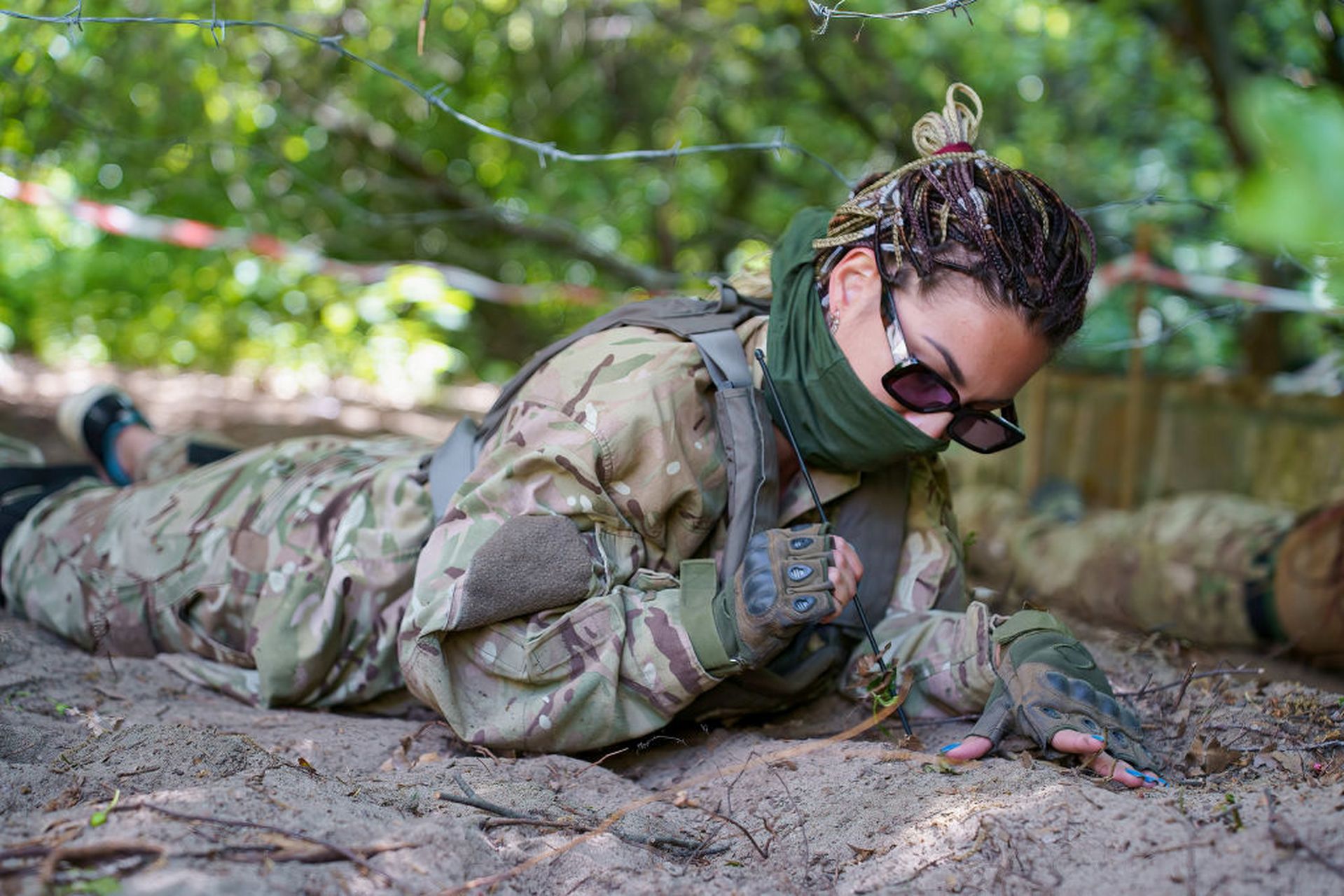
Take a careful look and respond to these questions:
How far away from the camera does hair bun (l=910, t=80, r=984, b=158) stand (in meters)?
2.04

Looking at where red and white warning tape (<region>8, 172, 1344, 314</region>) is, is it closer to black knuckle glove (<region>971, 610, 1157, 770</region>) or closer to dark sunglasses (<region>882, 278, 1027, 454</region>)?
dark sunglasses (<region>882, 278, 1027, 454</region>)

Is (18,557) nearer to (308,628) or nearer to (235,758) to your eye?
(308,628)

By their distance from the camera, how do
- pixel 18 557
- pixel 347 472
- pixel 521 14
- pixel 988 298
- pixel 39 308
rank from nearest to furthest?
pixel 988 298 < pixel 347 472 < pixel 18 557 < pixel 521 14 < pixel 39 308

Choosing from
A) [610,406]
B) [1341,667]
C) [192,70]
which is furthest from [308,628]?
[192,70]

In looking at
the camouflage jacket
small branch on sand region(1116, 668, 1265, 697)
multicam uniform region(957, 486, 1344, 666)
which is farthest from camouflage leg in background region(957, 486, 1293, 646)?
the camouflage jacket

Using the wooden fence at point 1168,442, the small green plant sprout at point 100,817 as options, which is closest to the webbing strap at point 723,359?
the small green plant sprout at point 100,817

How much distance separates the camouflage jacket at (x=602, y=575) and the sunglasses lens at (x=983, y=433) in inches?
11.7

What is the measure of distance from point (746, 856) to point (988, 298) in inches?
38.4

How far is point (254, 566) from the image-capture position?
226 centimetres

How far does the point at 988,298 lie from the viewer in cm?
186

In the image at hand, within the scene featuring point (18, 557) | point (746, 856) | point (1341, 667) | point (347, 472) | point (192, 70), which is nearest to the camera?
point (746, 856)

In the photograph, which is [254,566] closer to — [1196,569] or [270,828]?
[270,828]

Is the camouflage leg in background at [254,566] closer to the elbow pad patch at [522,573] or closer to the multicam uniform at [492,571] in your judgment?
the multicam uniform at [492,571]

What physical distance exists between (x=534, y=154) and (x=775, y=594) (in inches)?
251
